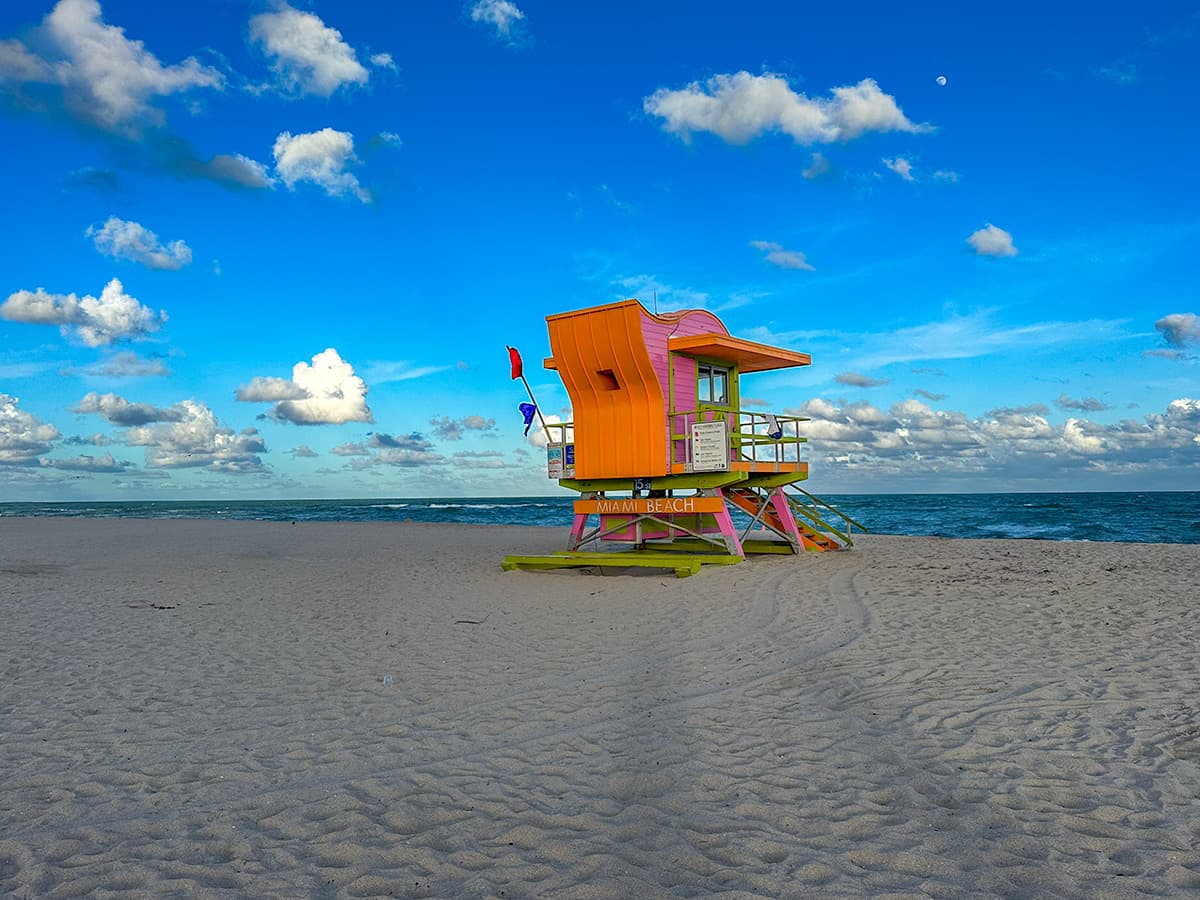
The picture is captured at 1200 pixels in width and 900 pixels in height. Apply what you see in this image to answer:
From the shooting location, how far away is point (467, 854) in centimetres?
449

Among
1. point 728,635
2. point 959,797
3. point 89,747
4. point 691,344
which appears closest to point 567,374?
point 691,344

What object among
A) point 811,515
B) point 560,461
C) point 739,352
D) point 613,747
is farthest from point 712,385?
point 613,747

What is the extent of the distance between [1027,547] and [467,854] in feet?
69.3

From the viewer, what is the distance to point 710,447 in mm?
16422

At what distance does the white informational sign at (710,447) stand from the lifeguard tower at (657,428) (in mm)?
19

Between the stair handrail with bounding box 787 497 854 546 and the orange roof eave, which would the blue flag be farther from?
the stair handrail with bounding box 787 497 854 546

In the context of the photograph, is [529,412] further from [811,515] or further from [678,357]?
[811,515]

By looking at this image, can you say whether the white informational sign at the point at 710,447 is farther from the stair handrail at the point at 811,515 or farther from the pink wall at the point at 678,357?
the stair handrail at the point at 811,515

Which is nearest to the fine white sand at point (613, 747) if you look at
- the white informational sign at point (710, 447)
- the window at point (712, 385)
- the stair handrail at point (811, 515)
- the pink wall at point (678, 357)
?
the white informational sign at point (710, 447)

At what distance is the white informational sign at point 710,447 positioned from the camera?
53.4 ft

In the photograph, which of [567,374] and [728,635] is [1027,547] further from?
[728,635]

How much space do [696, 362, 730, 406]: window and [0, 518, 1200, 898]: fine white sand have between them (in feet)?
19.2

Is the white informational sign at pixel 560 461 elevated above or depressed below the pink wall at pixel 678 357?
below

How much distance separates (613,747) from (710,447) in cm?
1061
